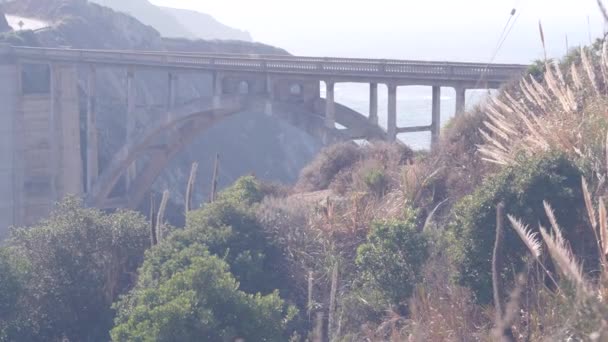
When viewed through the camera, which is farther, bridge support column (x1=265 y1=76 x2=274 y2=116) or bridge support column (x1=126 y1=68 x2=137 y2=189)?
bridge support column (x1=126 y1=68 x2=137 y2=189)

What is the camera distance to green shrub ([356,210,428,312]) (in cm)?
1191

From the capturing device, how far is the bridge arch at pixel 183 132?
26.3m

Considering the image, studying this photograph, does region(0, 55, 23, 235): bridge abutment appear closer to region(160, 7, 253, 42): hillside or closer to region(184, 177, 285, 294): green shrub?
region(184, 177, 285, 294): green shrub

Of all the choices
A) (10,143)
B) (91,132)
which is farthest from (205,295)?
(10,143)

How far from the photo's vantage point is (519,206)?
1024cm

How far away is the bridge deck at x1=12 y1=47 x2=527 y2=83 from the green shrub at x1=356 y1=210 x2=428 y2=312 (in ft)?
27.8

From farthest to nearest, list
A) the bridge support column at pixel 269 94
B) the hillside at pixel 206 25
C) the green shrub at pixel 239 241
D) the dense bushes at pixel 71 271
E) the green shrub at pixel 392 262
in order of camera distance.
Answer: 1. the hillside at pixel 206 25
2. the bridge support column at pixel 269 94
3. the dense bushes at pixel 71 271
4. the green shrub at pixel 239 241
5. the green shrub at pixel 392 262

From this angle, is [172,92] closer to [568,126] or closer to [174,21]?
[568,126]

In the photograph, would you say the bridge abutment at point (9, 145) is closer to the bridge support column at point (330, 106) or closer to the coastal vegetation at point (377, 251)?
the bridge support column at point (330, 106)

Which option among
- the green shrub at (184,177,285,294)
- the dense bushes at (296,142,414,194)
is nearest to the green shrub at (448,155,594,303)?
the green shrub at (184,177,285,294)

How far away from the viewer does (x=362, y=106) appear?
57.4 metres

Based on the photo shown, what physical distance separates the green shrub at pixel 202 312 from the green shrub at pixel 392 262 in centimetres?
119

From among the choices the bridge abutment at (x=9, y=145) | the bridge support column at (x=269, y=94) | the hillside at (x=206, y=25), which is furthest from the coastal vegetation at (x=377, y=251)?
the hillside at (x=206, y=25)

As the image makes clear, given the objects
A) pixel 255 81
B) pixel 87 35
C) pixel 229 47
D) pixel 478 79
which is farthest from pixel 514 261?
pixel 229 47
